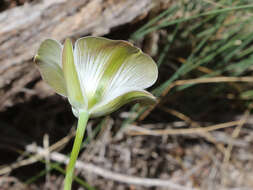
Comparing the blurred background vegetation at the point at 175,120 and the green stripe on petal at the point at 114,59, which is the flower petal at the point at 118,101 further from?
the blurred background vegetation at the point at 175,120

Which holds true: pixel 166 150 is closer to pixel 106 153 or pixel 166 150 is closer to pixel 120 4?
pixel 106 153

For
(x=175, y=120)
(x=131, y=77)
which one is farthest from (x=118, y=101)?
(x=175, y=120)

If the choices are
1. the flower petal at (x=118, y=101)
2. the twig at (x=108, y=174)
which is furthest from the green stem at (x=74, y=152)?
the twig at (x=108, y=174)

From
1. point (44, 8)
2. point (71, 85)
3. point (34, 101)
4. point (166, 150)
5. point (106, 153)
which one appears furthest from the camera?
point (166, 150)

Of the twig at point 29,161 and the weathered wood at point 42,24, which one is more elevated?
the weathered wood at point 42,24

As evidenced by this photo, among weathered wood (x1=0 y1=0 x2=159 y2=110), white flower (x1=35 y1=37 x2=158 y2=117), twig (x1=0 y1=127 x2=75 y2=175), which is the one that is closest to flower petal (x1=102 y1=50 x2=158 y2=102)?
white flower (x1=35 y1=37 x2=158 y2=117)

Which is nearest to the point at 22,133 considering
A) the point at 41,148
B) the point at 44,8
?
the point at 41,148
